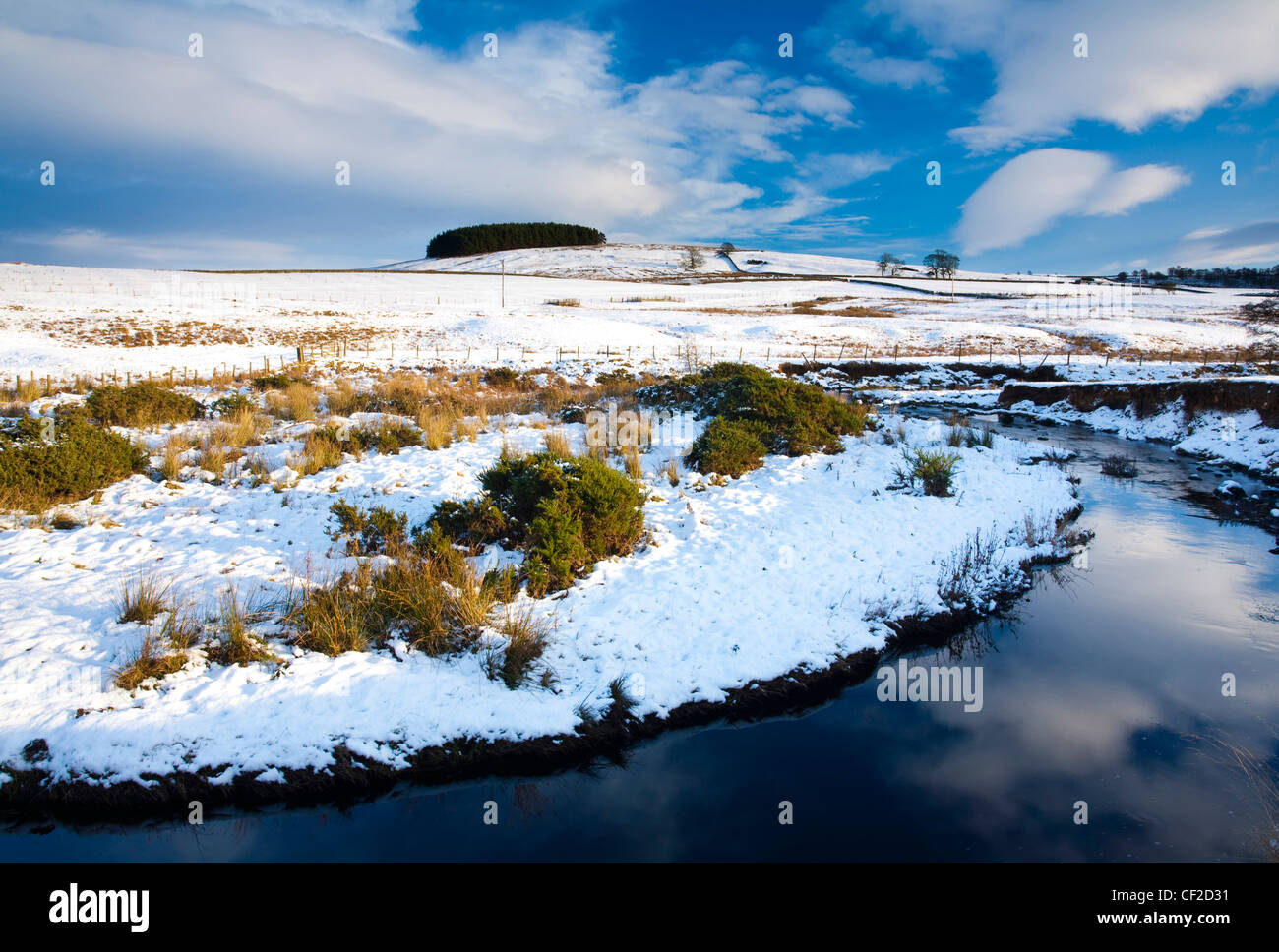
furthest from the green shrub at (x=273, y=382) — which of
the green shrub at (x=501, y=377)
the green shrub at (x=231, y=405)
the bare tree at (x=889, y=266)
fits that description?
the bare tree at (x=889, y=266)

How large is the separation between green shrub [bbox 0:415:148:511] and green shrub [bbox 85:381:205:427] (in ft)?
9.09

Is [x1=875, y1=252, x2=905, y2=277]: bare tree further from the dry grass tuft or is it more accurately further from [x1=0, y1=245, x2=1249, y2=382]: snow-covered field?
the dry grass tuft

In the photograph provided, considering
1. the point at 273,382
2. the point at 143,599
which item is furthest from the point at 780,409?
the point at 273,382

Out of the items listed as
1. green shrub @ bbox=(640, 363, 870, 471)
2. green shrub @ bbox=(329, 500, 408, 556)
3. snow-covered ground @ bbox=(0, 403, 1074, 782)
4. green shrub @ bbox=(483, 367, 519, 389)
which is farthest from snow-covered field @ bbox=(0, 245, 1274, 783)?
green shrub @ bbox=(483, 367, 519, 389)

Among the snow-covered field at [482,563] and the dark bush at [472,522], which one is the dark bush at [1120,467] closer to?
the snow-covered field at [482,563]

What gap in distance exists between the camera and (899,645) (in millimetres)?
7031

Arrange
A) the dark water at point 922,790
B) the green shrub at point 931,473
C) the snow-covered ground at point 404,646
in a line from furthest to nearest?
1. the green shrub at point 931,473
2. the snow-covered ground at point 404,646
3. the dark water at point 922,790

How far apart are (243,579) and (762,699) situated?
5593mm

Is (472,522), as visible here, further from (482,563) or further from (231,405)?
(231,405)

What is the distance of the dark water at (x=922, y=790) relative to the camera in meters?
4.44

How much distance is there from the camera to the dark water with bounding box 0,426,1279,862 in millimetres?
4438

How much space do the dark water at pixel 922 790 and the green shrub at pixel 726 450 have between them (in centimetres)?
540

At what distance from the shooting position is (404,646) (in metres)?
6.02
